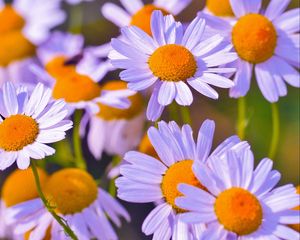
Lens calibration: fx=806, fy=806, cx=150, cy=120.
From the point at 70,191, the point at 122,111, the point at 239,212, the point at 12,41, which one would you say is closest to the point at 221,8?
the point at 122,111

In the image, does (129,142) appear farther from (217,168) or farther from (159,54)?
(217,168)

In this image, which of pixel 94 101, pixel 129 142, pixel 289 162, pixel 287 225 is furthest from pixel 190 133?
pixel 289 162

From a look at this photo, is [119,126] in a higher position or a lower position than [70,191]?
lower

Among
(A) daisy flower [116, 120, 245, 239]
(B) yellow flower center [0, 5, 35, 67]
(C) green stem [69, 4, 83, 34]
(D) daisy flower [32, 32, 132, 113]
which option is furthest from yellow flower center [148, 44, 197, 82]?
(C) green stem [69, 4, 83, 34]

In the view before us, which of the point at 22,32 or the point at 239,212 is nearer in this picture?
the point at 239,212

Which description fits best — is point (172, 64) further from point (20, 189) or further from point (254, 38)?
point (20, 189)

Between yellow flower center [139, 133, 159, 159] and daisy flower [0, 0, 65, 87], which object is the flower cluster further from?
daisy flower [0, 0, 65, 87]

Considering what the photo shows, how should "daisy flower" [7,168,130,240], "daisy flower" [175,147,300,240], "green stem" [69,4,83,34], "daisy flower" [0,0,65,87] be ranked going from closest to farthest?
"daisy flower" [175,147,300,240]
"daisy flower" [7,168,130,240]
"daisy flower" [0,0,65,87]
"green stem" [69,4,83,34]

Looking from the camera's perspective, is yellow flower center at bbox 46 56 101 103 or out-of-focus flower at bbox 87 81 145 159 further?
out-of-focus flower at bbox 87 81 145 159
